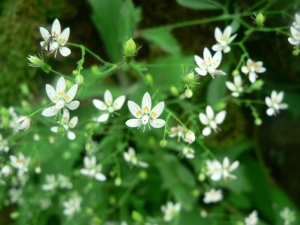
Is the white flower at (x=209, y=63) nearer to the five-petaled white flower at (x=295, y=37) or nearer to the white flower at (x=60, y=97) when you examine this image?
the five-petaled white flower at (x=295, y=37)

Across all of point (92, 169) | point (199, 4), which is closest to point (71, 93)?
point (92, 169)

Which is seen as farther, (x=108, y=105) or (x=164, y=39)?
(x=164, y=39)

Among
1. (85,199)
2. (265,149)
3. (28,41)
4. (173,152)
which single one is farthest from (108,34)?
(265,149)

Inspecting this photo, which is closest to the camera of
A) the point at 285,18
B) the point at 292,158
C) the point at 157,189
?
the point at 285,18

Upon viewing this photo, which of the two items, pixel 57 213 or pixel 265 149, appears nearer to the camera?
pixel 57 213

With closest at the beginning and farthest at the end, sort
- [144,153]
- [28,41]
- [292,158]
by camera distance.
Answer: [144,153] → [28,41] → [292,158]

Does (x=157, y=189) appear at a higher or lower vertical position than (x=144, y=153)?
lower

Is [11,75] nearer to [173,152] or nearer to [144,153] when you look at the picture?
[144,153]

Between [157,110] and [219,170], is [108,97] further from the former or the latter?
[219,170]

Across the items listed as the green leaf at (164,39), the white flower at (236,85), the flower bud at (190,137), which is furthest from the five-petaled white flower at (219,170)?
the green leaf at (164,39)
